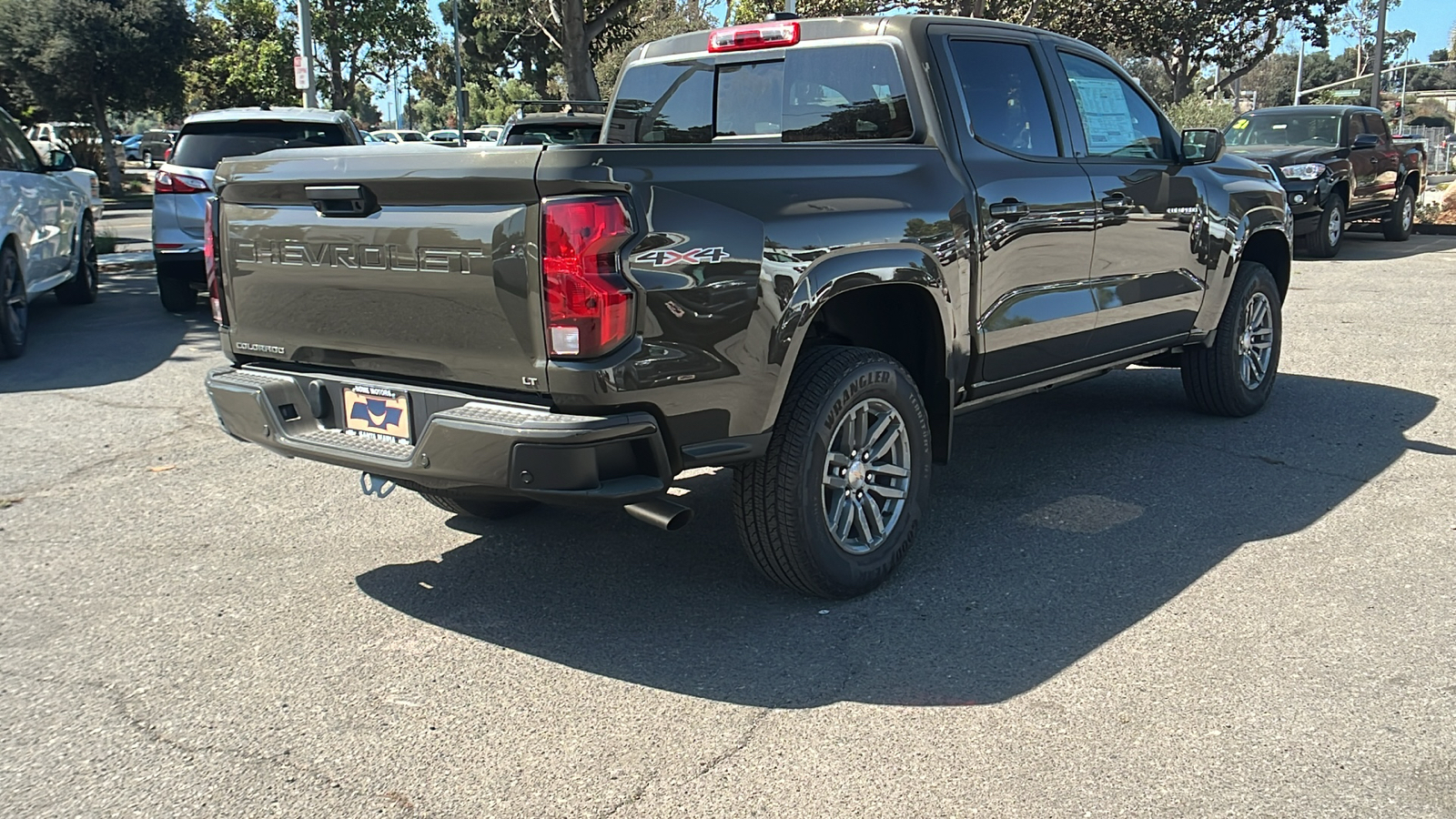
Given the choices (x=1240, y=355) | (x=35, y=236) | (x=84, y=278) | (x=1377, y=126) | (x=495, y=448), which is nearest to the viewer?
(x=495, y=448)

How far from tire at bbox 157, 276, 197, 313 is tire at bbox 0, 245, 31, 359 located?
168 centimetres

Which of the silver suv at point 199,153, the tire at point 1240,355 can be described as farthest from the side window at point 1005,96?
the silver suv at point 199,153

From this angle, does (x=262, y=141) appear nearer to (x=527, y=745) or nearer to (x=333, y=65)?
(x=527, y=745)

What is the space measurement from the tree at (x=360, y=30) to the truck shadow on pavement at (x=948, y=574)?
127ft

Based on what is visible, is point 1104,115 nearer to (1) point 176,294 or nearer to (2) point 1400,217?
(1) point 176,294

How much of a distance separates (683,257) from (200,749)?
1.84 m

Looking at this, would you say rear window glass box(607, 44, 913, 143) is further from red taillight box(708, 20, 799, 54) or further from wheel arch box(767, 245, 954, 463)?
wheel arch box(767, 245, 954, 463)

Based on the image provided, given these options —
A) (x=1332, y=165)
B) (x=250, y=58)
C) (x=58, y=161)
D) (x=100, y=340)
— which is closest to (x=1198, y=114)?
(x=1332, y=165)

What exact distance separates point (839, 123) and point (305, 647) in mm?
2719

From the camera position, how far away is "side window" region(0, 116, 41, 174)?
9.22 m

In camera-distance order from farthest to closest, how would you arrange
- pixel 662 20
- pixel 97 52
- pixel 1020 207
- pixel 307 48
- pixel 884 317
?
pixel 662 20 < pixel 97 52 < pixel 307 48 < pixel 1020 207 < pixel 884 317

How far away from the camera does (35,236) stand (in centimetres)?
923

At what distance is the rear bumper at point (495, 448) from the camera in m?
3.29

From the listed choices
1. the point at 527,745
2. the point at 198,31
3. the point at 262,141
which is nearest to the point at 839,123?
the point at 527,745
